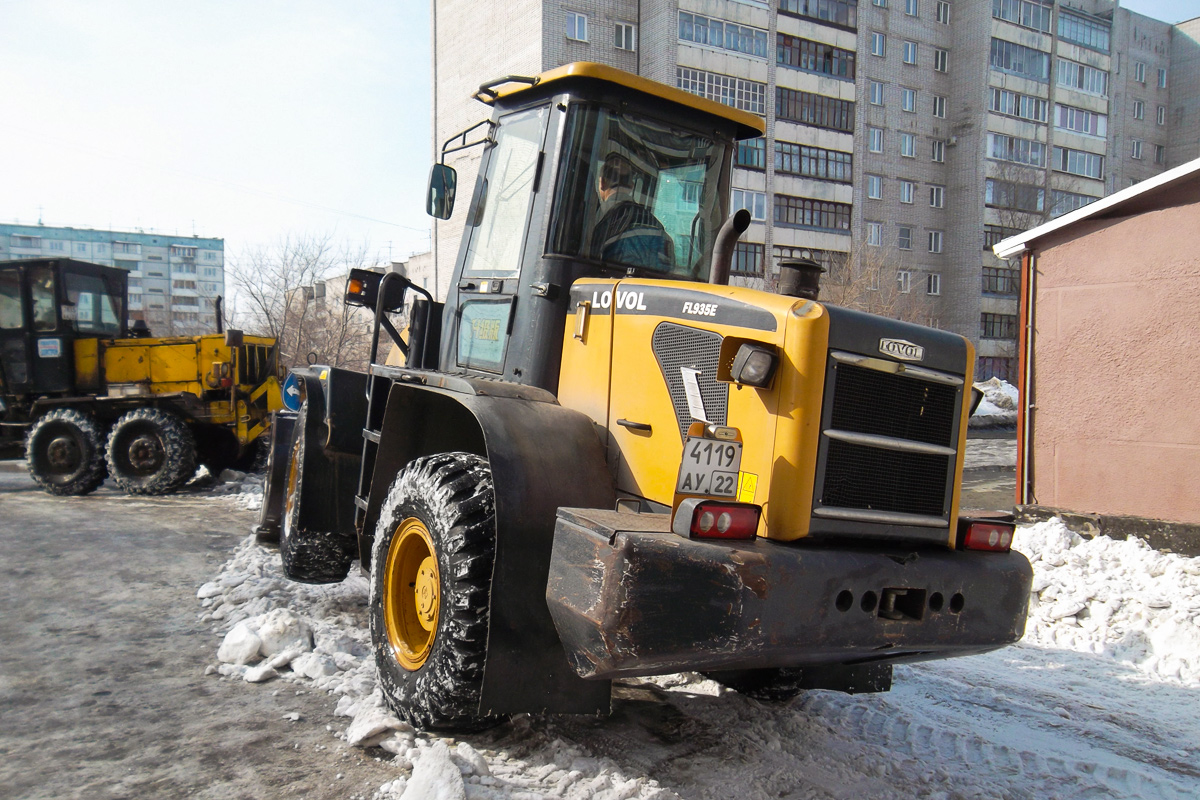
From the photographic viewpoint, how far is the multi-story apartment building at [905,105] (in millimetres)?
33500

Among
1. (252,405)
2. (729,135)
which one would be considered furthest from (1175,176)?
(252,405)

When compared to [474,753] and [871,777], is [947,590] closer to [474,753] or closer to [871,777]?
[871,777]

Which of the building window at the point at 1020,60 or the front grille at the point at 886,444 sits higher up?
the building window at the point at 1020,60

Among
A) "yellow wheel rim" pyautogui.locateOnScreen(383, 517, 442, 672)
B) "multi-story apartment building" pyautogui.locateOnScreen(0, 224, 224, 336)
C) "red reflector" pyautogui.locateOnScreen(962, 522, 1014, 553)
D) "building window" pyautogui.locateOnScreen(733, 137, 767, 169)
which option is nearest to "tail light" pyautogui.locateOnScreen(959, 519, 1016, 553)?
"red reflector" pyautogui.locateOnScreen(962, 522, 1014, 553)

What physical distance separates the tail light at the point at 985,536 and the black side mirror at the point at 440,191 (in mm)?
3010

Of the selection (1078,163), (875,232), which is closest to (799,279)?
(875,232)

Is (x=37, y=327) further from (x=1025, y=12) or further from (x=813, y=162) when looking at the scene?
(x=1025, y=12)

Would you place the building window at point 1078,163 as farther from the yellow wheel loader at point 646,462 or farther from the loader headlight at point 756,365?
the loader headlight at point 756,365

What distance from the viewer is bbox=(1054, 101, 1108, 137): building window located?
45531 millimetres

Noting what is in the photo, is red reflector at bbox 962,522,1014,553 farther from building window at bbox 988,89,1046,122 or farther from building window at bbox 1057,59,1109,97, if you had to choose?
building window at bbox 1057,59,1109,97

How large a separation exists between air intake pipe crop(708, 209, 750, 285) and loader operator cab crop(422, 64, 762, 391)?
0.50 m

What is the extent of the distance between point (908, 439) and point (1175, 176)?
669 centimetres

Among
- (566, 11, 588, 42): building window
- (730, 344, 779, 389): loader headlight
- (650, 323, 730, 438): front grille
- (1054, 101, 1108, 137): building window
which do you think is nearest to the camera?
(730, 344, 779, 389): loader headlight

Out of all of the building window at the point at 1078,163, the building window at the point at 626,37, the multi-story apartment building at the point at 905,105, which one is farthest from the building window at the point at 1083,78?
the building window at the point at 626,37
